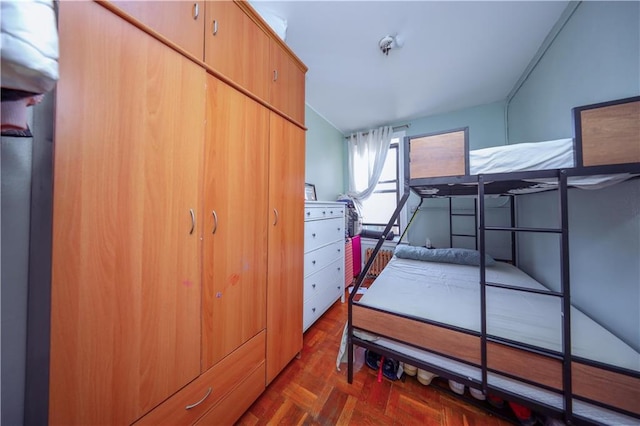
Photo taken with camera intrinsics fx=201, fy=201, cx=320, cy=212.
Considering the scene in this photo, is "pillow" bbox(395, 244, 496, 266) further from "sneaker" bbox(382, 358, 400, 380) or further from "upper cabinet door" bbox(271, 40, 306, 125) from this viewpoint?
"upper cabinet door" bbox(271, 40, 306, 125)

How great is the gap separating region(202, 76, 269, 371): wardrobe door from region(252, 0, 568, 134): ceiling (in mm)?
1107

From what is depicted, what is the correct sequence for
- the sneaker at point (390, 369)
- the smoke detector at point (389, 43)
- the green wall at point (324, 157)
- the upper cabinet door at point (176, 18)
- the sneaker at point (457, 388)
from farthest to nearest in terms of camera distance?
the green wall at point (324, 157) → the smoke detector at point (389, 43) → the sneaker at point (390, 369) → the sneaker at point (457, 388) → the upper cabinet door at point (176, 18)

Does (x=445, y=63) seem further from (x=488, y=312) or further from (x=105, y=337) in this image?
(x=105, y=337)

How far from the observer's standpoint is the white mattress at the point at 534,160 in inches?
42.9

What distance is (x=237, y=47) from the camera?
1098mm

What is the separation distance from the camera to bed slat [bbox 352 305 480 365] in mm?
1139

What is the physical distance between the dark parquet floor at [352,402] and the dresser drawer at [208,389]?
31 cm

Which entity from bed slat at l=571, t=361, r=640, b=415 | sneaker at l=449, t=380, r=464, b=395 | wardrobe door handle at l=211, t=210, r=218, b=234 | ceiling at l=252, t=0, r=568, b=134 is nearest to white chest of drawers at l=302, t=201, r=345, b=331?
wardrobe door handle at l=211, t=210, r=218, b=234

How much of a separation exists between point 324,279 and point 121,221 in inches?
70.7

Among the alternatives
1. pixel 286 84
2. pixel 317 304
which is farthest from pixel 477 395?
pixel 286 84

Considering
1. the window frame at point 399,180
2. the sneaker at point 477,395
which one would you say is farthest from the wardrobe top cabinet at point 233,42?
the window frame at point 399,180

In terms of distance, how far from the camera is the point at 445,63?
214 centimetres

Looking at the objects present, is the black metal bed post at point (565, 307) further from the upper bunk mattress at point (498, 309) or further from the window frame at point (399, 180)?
the window frame at point (399, 180)

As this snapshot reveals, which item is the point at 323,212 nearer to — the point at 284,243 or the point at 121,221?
the point at 284,243
